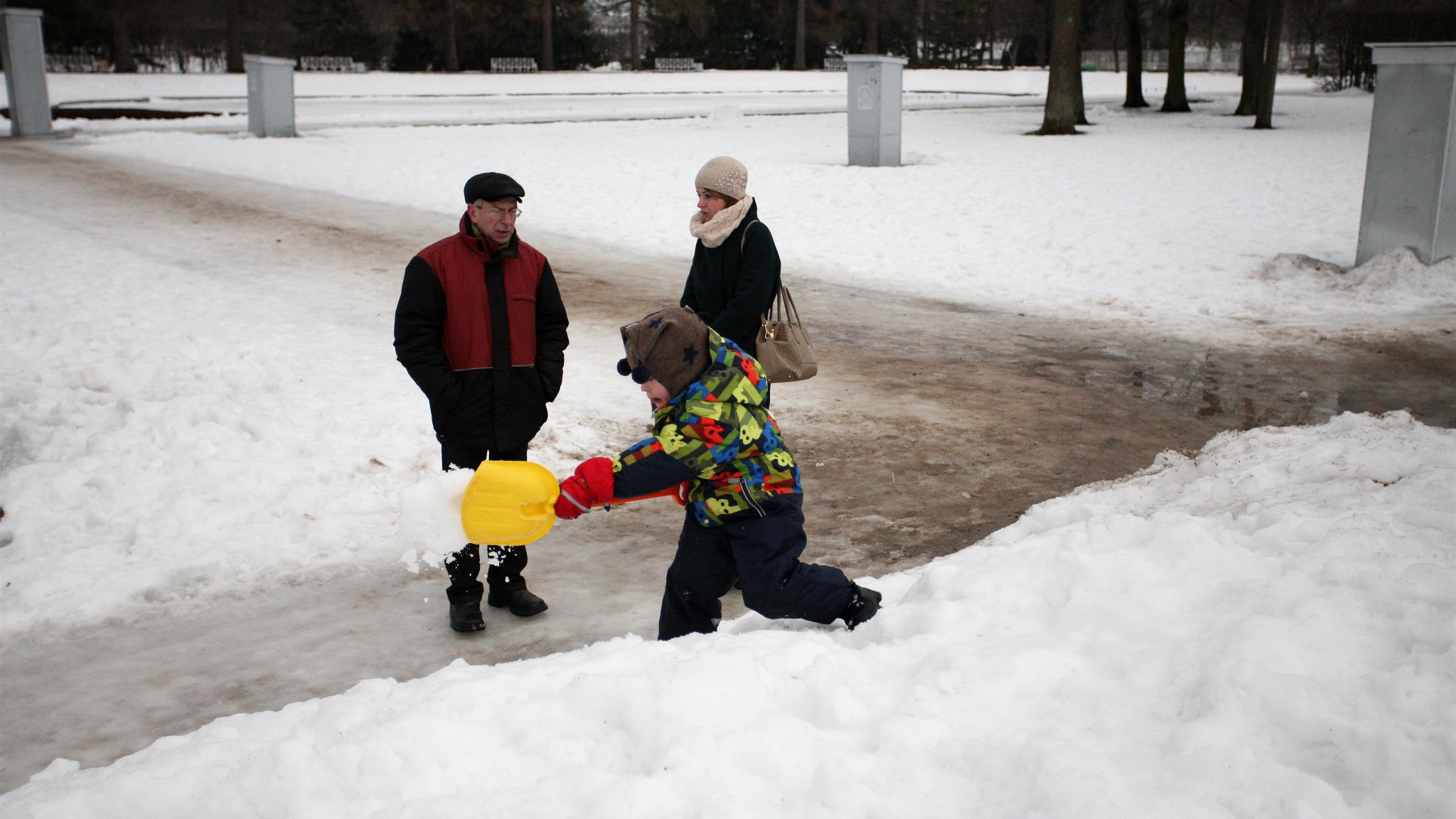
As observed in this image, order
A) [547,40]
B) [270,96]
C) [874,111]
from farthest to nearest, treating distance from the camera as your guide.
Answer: [547,40] → [270,96] → [874,111]

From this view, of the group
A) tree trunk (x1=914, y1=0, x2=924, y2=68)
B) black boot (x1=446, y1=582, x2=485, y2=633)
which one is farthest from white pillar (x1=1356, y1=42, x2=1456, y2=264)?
tree trunk (x1=914, y1=0, x2=924, y2=68)

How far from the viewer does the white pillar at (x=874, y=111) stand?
59.3 feet

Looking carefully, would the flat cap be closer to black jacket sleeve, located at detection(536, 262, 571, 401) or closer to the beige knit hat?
black jacket sleeve, located at detection(536, 262, 571, 401)

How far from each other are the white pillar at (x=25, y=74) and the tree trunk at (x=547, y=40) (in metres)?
29.3

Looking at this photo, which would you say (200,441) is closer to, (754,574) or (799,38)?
(754,574)

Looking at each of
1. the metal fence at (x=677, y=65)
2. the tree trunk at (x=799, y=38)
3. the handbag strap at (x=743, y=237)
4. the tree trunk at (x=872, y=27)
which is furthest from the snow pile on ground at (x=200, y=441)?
the tree trunk at (x=872, y=27)

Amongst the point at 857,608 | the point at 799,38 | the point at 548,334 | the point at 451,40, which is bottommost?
the point at 857,608

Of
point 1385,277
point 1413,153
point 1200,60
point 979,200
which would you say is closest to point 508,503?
point 1385,277

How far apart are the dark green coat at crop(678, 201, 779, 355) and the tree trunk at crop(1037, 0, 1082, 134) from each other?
2038 centimetres

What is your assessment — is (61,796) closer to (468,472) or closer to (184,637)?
(468,472)

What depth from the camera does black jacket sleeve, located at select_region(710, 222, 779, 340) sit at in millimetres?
4906

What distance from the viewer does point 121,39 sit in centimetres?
4991

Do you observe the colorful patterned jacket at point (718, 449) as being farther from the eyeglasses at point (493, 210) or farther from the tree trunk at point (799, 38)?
the tree trunk at point (799, 38)

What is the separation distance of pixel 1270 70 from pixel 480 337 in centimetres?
2572
